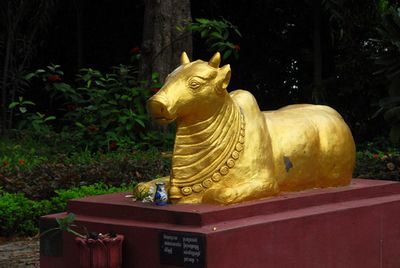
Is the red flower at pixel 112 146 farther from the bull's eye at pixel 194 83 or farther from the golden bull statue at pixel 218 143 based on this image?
the bull's eye at pixel 194 83

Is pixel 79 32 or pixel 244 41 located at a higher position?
pixel 79 32

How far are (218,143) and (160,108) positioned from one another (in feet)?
1.57

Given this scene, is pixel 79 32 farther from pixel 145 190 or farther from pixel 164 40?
pixel 145 190

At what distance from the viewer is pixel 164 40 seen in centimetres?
1123

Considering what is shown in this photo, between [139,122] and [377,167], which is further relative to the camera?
[139,122]

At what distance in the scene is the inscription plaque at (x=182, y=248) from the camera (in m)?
4.50

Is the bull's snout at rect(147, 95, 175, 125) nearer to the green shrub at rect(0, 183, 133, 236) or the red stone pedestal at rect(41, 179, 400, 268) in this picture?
the red stone pedestal at rect(41, 179, 400, 268)

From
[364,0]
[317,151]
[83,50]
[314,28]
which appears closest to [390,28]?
[364,0]

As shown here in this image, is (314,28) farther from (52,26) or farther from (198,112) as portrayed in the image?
(198,112)

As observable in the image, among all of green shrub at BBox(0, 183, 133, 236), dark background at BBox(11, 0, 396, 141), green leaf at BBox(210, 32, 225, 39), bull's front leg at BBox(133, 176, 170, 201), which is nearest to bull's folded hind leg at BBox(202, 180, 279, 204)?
bull's front leg at BBox(133, 176, 170, 201)

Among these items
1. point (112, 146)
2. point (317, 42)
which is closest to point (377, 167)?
point (112, 146)

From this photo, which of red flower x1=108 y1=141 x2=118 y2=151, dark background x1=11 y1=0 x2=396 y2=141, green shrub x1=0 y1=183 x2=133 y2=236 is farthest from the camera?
dark background x1=11 y1=0 x2=396 y2=141

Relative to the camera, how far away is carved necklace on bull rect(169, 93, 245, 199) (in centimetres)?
505

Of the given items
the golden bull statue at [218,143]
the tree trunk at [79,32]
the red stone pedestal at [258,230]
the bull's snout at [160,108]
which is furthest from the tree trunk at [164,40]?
the bull's snout at [160,108]
